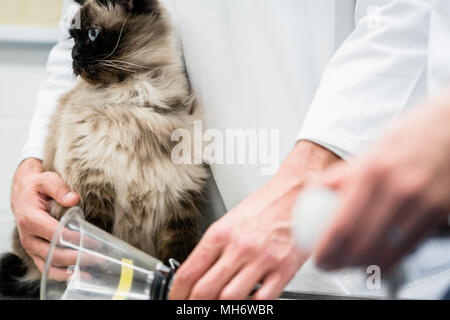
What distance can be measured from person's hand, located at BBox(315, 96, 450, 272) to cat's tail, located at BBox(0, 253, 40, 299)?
0.71m

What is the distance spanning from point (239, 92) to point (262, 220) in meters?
0.36

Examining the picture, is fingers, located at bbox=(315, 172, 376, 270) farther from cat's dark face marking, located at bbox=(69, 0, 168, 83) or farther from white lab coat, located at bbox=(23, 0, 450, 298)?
cat's dark face marking, located at bbox=(69, 0, 168, 83)

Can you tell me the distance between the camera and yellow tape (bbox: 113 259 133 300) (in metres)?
0.45

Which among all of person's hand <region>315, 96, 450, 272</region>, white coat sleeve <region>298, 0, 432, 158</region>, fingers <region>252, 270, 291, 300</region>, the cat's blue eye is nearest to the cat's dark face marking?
the cat's blue eye

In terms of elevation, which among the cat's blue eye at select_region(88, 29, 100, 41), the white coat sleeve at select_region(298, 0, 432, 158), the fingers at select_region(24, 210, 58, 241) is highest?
the cat's blue eye at select_region(88, 29, 100, 41)

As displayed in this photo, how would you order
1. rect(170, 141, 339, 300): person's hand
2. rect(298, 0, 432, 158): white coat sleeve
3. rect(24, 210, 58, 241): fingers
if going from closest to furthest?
rect(170, 141, 339, 300): person's hand, rect(298, 0, 432, 158): white coat sleeve, rect(24, 210, 58, 241): fingers

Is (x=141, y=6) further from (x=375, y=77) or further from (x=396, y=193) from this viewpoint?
(x=396, y=193)

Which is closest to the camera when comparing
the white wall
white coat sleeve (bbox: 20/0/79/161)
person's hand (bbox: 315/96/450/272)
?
person's hand (bbox: 315/96/450/272)

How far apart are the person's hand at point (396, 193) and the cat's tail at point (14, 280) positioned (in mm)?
712

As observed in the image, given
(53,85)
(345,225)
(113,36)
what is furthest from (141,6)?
(345,225)

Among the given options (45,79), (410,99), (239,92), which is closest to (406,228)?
(410,99)

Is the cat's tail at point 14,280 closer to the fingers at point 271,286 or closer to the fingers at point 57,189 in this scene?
the fingers at point 57,189

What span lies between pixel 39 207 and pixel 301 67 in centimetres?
53

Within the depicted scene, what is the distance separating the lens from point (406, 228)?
7.5 inches
